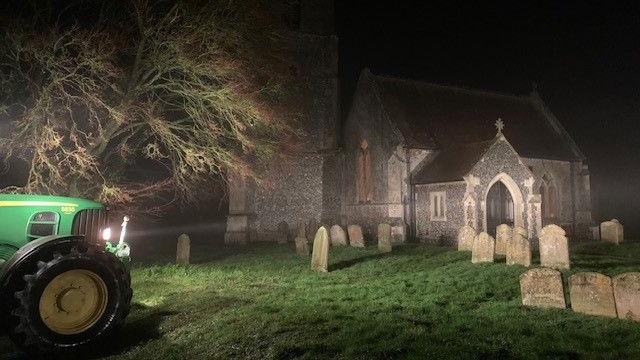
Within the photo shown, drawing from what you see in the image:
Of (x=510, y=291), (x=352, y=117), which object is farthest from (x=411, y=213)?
(x=510, y=291)

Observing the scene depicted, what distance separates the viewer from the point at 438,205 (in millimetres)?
19188

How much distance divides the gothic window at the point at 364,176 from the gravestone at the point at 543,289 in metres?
14.7

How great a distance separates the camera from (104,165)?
14.5m

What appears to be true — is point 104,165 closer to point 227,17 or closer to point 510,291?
point 227,17

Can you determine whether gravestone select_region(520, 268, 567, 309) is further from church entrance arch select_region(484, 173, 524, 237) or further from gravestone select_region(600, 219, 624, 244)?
gravestone select_region(600, 219, 624, 244)

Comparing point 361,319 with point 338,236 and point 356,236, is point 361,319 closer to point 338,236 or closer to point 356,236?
point 356,236

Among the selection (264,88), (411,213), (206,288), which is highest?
(264,88)

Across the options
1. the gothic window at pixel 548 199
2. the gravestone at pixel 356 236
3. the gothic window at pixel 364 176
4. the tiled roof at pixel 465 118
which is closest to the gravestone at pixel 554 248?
the gravestone at pixel 356 236

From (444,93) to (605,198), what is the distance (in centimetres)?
1460

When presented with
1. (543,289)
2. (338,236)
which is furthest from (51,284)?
(338,236)

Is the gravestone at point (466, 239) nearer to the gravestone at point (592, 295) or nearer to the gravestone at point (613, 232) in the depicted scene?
the gravestone at point (613, 232)

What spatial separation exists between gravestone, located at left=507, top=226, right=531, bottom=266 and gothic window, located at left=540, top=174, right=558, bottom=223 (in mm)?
13035

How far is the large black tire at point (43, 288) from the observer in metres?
5.09

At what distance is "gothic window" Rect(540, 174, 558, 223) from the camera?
23.0 metres
